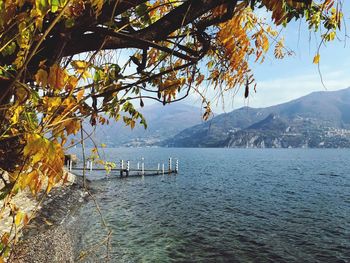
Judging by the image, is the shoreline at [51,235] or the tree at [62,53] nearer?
the tree at [62,53]

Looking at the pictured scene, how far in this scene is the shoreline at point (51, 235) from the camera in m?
16.0

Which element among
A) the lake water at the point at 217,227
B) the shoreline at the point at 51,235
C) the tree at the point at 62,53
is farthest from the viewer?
the lake water at the point at 217,227

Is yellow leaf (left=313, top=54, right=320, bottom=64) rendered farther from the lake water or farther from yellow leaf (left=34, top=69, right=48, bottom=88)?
the lake water

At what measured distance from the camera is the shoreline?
1602cm

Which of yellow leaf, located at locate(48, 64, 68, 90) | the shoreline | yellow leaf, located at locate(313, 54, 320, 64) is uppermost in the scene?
yellow leaf, located at locate(313, 54, 320, 64)

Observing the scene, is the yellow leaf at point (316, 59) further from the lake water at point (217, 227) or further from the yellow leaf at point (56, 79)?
the lake water at point (217, 227)

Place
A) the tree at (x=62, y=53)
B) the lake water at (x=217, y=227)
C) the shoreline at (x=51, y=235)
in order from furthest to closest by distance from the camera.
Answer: the lake water at (x=217, y=227), the shoreline at (x=51, y=235), the tree at (x=62, y=53)

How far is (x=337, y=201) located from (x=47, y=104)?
4420cm

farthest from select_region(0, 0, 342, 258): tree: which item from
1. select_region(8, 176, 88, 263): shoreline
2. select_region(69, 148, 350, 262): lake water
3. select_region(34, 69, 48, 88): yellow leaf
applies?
select_region(69, 148, 350, 262): lake water

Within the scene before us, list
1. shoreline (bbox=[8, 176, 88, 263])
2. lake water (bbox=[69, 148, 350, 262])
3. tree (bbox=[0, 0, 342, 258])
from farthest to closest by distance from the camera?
lake water (bbox=[69, 148, 350, 262])
shoreline (bbox=[8, 176, 88, 263])
tree (bbox=[0, 0, 342, 258])

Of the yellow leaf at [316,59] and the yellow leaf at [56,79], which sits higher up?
the yellow leaf at [316,59]

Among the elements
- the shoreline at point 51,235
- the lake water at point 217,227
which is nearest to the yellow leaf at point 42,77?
the shoreline at point 51,235

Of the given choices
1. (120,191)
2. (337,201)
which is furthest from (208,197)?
(337,201)

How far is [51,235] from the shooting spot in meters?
20.4
